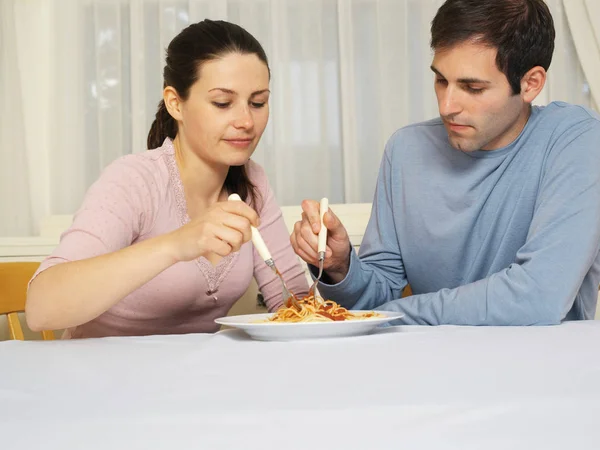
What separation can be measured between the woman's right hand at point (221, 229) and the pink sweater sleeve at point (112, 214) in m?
0.21

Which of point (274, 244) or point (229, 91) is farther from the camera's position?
point (274, 244)

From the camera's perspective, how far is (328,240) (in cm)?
142

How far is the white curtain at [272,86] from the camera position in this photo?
2932 mm

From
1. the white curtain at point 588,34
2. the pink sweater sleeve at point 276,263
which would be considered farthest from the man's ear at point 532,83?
the white curtain at point 588,34

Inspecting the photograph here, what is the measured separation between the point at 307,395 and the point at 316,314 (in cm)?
43

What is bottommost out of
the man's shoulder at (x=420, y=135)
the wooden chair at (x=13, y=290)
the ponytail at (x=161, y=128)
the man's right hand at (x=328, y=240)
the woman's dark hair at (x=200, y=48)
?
the wooden chair at (x=13, y=290)

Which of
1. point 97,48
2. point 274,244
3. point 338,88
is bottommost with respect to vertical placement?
point 274,244

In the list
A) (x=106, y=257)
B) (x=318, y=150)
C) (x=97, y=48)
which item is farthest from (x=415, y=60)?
(x=106, y=257)

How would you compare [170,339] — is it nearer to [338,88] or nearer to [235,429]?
[235,429]

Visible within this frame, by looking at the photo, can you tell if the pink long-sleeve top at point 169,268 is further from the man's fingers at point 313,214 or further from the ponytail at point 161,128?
the man's fingers at point 313,214

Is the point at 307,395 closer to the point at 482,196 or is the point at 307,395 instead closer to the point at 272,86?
the point at 482,196

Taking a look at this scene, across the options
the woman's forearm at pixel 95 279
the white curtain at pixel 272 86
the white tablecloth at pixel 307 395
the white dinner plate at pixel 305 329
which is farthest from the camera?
the white curtain at pixel 272 86

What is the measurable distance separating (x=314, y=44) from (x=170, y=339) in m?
2.12

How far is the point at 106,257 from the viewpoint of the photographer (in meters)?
1.15
